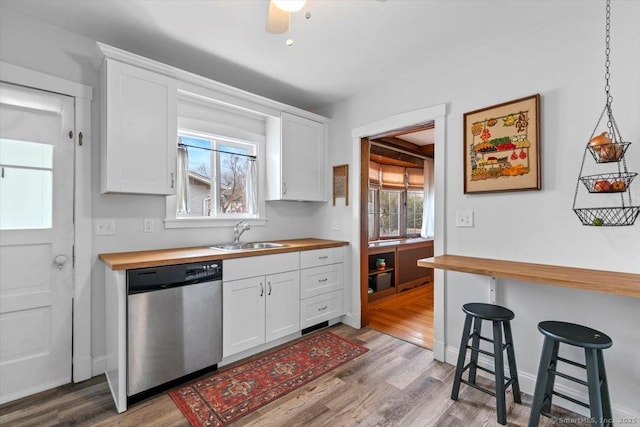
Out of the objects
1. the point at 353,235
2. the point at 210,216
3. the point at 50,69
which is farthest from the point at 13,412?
the point at 353,235

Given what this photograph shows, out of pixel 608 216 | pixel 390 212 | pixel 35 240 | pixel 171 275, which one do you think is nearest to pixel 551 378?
pixel 608 216

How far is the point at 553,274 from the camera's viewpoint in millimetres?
1694

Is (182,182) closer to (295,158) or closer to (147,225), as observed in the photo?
(147,225)

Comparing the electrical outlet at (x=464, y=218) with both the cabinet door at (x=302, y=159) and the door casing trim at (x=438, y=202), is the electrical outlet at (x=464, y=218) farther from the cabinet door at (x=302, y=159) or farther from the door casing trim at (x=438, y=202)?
the cabinet door at (x=302, y=159)

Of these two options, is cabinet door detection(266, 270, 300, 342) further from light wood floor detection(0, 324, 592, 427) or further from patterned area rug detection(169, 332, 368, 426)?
light wood floor detection(0, 324, 592, 427)

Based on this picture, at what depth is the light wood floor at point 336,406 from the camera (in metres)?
1.76

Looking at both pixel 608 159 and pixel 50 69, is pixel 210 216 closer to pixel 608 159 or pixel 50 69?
pixel 50 69

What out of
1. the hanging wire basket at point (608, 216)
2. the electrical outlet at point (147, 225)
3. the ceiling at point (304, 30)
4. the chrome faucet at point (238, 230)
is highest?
the ceiling at point (304, 30)

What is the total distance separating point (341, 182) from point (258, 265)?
4.57 feet

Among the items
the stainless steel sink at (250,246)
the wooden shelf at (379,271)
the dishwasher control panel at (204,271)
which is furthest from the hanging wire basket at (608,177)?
the wooden shelf at (379,271)

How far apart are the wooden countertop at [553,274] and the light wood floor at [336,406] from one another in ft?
2.87

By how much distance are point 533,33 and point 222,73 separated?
2.48 meters

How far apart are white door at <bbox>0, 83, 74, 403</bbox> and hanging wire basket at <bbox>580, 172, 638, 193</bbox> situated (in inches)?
134

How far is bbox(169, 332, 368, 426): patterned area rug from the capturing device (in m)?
1.85
